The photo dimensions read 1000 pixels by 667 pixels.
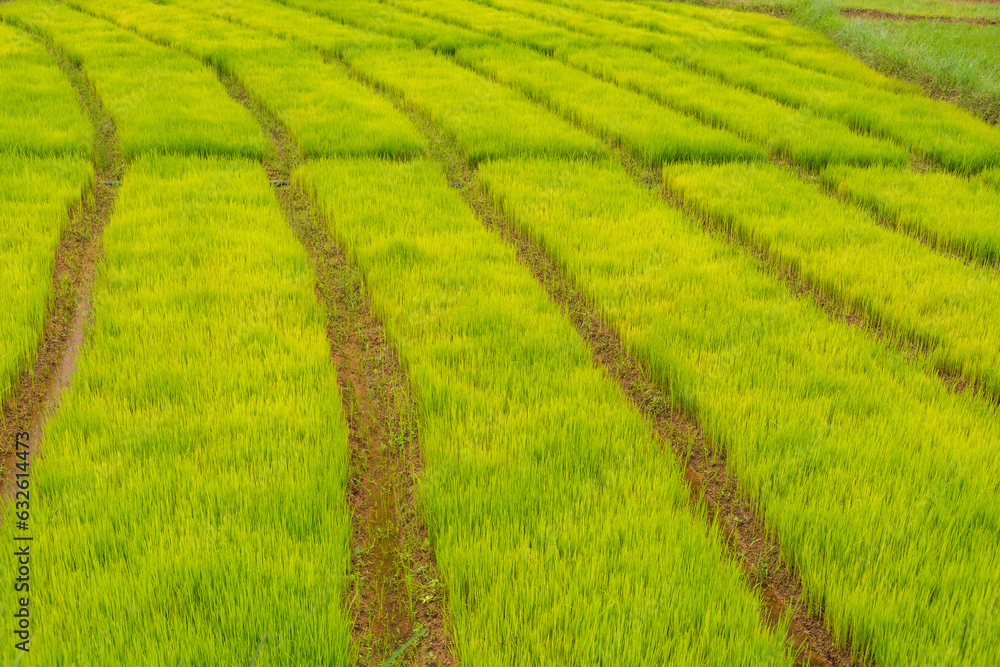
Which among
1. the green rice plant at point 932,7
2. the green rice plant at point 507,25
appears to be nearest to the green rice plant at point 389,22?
the green rice plant at point 507,25

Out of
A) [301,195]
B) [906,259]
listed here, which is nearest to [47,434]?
[301,195]

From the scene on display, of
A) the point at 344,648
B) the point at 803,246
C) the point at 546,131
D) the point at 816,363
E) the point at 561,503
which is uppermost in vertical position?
the point at 546,131

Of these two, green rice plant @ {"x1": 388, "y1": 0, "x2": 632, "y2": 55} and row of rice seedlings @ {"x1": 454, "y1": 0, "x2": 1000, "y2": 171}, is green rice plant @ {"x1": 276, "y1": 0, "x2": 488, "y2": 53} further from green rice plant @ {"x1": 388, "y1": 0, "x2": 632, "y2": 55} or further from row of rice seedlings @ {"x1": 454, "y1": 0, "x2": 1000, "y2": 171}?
row of rice seedlings @ {"x1": 454, "y1": 0, "x2": 1000, "y2": 171}

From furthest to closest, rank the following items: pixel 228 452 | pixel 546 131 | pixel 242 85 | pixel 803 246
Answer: pixel 242 85, pixel 546 131, pixel 803 246, pixel 228 452

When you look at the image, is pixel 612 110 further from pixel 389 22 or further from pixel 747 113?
pixel 389 22

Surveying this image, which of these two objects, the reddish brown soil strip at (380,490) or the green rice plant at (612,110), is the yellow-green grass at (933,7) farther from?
the reddish brown soil strip at (380,490)

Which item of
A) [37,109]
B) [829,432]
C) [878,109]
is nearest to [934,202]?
[878,109]

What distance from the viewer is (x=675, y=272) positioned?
12.0 ft

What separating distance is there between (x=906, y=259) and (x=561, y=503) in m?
2.85

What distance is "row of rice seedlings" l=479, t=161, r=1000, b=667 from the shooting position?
70.3 inches

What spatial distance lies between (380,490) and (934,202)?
429 centimetres

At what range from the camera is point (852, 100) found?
7.02 meters

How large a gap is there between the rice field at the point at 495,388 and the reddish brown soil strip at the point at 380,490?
12 mm

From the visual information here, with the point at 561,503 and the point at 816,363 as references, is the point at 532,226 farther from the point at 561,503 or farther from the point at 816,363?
the point at 561,503
